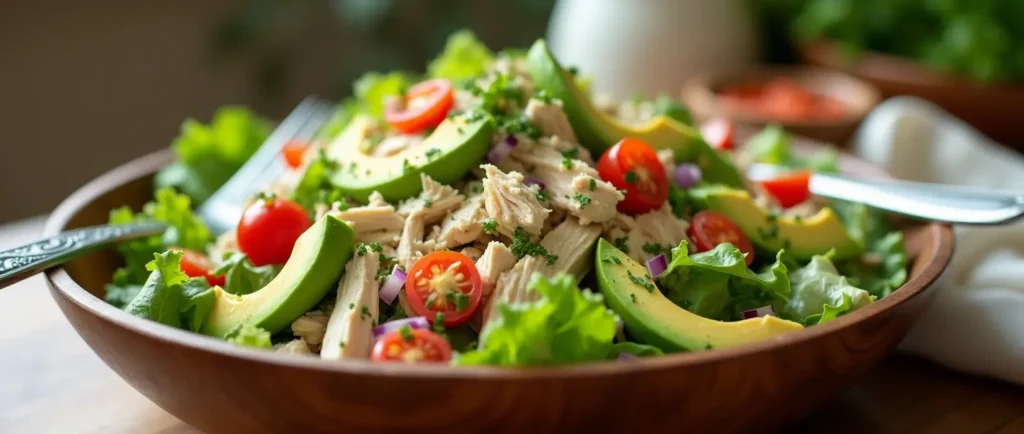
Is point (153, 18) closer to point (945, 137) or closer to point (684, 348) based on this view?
point (945, 137)

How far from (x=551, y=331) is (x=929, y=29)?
11.8 feet

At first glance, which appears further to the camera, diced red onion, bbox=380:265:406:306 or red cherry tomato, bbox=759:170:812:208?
red cherry tomato, bbox=759:170:812:208

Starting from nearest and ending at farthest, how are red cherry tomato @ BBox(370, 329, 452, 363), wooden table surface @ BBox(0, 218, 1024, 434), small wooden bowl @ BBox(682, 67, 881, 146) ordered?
1. red cherry tomato @ BBox(370, 329, 452, 363)
2. wooden table surface @ BBox(0, 218, 1024, 434)
3. small wooden bowl @ BBox(682, 67, 881, 146)

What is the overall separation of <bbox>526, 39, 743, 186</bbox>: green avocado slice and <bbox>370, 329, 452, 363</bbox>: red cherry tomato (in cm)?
83

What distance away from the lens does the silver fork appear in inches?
79.7

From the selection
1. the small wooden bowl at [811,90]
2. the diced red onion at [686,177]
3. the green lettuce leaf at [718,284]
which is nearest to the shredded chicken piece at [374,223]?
the green lettuce leaf at [718,284]

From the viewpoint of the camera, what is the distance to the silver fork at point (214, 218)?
2.03m

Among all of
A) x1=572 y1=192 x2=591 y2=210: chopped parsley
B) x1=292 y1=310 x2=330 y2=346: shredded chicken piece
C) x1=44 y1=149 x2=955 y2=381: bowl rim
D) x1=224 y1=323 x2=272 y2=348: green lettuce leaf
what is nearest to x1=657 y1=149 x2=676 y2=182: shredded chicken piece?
x1=572 y1=192 x2=591 y2=210: chopped parsley

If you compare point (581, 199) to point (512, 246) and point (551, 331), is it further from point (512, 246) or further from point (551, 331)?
point (551, 331)

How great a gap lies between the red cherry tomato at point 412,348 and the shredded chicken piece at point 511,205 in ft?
1.15

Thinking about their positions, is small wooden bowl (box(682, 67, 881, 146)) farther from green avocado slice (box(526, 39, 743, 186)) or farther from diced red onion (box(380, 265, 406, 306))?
diced red onion (box(380, 265, 406, 306))

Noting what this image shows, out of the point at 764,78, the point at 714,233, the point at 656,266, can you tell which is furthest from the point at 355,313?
the point at 764,78

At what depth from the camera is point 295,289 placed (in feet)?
6.23

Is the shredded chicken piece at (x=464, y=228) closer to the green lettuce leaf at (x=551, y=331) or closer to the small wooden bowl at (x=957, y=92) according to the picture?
the green lettuce leaf at (x=551, y=331)
